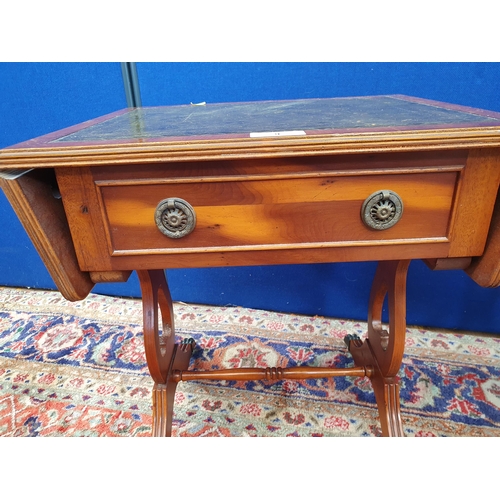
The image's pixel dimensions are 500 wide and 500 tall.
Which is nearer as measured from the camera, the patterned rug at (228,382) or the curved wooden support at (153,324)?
the curved wooden support at (153,324)

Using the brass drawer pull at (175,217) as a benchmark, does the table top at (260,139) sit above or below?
above

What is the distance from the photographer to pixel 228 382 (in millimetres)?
1442

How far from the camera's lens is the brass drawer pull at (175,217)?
0.71 m

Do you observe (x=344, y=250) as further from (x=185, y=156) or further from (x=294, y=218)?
(x=185, y=156)

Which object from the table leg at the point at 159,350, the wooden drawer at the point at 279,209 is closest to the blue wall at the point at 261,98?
the table leg at the point at 159,350

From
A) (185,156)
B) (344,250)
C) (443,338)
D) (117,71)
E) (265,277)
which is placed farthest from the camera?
(265,277)

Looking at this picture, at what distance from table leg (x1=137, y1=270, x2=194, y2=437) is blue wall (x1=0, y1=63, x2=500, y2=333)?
19.3 inches

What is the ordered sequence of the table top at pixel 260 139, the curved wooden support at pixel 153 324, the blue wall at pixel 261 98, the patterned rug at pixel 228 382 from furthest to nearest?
the blue wall at pixel 261 98 < the patterned rug at pixel 228 382 < the curved wooden support at pixel 153 324 < the table top at pixel 260 139

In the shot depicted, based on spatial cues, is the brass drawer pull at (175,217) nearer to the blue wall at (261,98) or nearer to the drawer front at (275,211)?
the drawer front at (275,211)

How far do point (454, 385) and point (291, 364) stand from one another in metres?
0.59

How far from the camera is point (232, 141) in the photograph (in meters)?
0.64

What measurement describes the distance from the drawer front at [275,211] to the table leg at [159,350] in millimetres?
313

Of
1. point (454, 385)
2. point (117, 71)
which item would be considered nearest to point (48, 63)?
point (117, 71)

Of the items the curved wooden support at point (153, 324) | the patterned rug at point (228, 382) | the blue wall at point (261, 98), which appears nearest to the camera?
the curved wooden support at point (153, 324)
